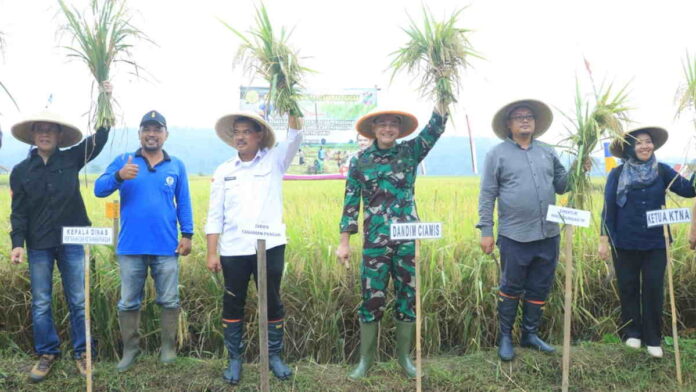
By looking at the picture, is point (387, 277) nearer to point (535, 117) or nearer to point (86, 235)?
point (535, 117)

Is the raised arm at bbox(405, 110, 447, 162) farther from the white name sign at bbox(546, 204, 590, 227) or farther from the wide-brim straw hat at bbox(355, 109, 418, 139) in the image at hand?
the white name sign at bbox(546, 204, 590, 227)

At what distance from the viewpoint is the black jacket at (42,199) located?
3084mm

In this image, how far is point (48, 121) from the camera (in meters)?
3.15

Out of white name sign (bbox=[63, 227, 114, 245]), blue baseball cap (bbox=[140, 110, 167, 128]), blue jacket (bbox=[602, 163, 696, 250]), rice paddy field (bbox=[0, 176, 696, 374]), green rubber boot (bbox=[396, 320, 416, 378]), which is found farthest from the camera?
rice paddy field (bbox=[0, 176, 696, 374])

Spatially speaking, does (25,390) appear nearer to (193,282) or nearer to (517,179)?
(193,282)

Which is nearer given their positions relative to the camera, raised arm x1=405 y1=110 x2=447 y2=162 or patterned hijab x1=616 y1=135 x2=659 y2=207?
raised arm x1=405 y1=110 x2=447 y2=162

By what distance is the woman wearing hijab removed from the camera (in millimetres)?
3344

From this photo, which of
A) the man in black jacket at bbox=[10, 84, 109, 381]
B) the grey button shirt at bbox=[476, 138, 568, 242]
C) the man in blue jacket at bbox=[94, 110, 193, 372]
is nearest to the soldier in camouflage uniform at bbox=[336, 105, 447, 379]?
the grey button shirt at bbox=[476, 138, 568, 242]

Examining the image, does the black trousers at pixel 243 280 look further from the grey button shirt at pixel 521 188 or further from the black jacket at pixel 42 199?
the grey button shirt at pixel 521 188

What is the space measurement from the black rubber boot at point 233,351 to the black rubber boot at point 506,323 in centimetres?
177

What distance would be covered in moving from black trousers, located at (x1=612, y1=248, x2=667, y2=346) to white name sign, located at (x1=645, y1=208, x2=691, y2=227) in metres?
0.32

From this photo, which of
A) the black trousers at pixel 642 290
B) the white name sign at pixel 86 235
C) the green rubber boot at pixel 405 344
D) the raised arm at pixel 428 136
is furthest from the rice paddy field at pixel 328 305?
the raised arm at pixel 428 136

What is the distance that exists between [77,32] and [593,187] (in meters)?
3.55

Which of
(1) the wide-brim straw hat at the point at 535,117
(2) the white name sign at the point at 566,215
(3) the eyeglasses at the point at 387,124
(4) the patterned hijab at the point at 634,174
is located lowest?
(2) the white name sign at the point at 566,215
